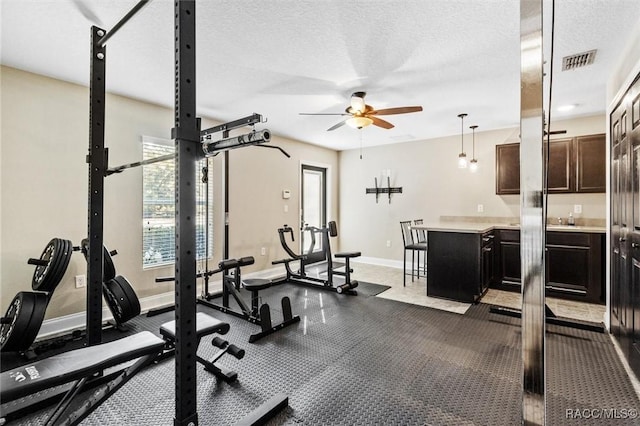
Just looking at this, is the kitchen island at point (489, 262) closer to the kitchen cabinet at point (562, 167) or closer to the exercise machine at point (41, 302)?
the kitchen cabinet at point (562, 167)

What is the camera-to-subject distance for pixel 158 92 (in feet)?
10.9

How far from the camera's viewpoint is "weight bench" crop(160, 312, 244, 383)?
6.12ft

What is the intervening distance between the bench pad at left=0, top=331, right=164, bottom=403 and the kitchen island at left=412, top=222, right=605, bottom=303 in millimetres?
3407

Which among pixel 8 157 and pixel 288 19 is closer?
pixel 288 19

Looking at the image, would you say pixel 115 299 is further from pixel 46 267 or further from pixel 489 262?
pixel 489 262

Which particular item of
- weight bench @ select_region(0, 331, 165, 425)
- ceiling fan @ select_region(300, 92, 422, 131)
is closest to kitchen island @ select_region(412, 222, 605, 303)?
ceiling fan @ select_region(300, 92, 422, 131)

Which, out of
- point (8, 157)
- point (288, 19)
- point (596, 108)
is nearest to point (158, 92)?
point (8, 157)

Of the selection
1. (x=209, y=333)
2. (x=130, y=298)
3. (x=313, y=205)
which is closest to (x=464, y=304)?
(x=209, y=333)

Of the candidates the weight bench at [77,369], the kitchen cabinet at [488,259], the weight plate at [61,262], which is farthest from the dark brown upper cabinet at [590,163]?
the weight plate at [61,262]

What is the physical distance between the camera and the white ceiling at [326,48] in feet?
6.54

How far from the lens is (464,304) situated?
12.3 feet

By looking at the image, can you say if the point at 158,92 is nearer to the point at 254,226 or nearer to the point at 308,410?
the point at 254,226

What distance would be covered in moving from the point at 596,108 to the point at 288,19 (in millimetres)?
4190

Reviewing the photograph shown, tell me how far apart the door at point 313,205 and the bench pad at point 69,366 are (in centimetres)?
430
